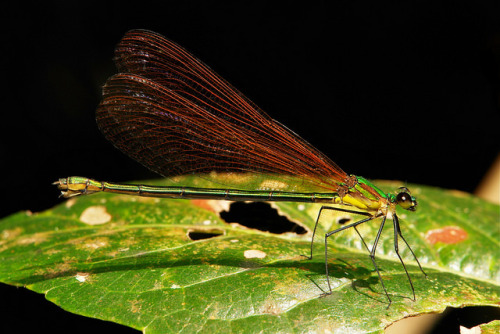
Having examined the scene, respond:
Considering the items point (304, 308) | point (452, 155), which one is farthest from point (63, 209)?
point (452, 155)

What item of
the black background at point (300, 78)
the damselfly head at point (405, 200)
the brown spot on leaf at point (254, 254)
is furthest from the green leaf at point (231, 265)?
the black background at point (300, 78)

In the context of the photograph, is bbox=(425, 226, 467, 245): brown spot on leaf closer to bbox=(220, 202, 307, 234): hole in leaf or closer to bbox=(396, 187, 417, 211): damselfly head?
bbox=(396, 187, 417, 211): damselfly head

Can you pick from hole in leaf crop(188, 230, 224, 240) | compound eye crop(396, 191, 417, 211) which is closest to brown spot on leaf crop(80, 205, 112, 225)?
hole in leaf crop(188, 230, 224, 240)

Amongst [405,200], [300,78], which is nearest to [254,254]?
[405,200]

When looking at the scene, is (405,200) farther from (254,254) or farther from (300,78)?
(300,78)

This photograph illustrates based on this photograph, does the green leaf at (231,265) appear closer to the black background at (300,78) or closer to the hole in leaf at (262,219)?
the hole in leaf at (262,219)

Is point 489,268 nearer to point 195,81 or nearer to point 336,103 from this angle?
point 195,81
